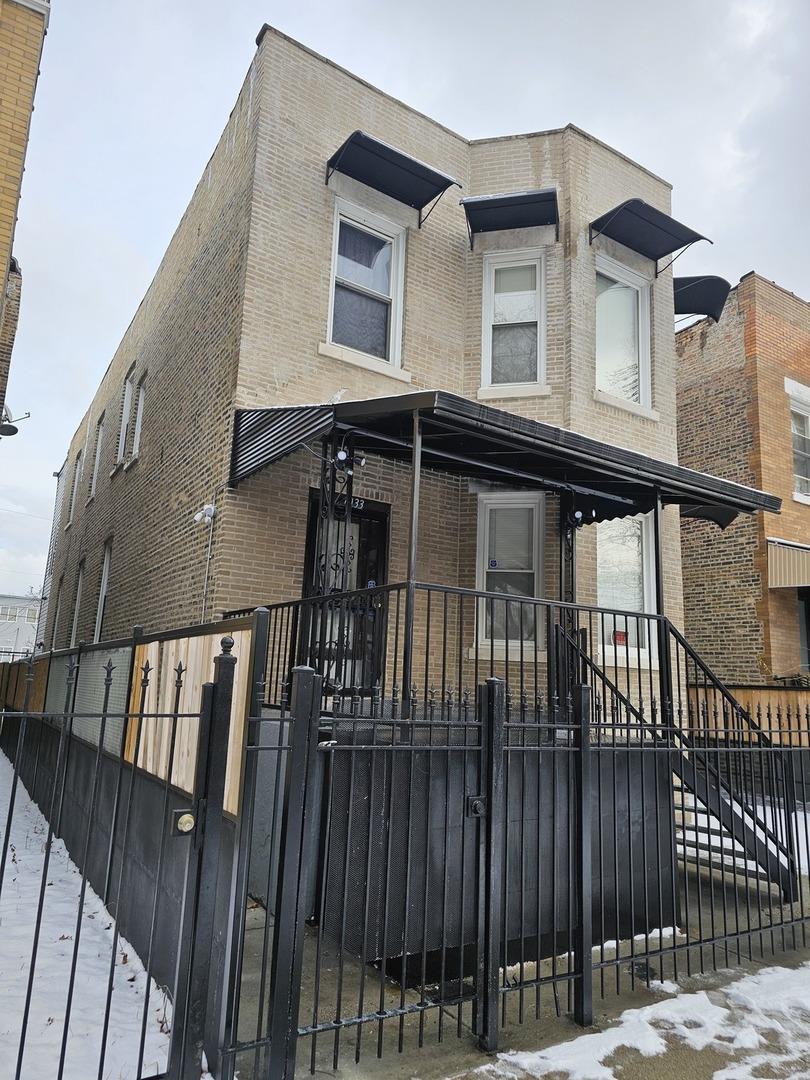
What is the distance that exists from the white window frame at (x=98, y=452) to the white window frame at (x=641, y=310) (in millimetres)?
11440

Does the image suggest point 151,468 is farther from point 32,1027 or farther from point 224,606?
point 32,1027

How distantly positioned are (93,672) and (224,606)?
1.57 meters

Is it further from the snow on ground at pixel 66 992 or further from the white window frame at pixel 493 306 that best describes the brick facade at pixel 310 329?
the snow on ground at pixel 66 992

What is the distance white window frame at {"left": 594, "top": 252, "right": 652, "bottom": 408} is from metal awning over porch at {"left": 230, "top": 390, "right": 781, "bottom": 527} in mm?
2054

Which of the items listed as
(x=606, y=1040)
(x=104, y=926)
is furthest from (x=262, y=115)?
(x=606, y=1040)

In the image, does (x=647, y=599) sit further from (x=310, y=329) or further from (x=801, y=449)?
(x=801, y=449)

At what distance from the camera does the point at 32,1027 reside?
11.7ft

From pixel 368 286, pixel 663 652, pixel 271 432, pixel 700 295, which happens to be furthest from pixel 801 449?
pixel 271 432

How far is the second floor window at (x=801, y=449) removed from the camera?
43.0 feet

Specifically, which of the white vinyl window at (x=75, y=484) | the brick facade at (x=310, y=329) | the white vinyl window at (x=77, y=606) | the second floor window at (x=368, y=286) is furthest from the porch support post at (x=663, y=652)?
the white vinyl window at (x=75, y=484)

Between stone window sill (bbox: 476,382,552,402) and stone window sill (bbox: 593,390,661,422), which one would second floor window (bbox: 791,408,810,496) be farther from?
stone window sill (bbox: 476,382,552,402)

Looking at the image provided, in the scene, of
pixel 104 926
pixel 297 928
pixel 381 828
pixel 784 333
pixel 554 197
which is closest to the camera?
pixel 297 928

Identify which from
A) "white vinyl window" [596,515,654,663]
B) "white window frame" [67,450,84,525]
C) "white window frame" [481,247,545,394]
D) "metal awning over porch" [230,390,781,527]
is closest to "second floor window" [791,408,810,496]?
"white vinyl window" [596,515,654,663]

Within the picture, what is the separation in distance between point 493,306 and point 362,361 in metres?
2.30
